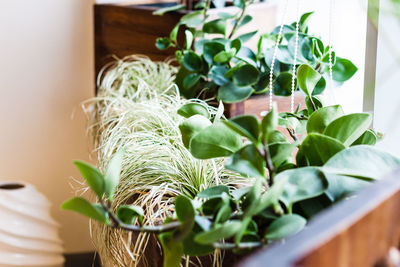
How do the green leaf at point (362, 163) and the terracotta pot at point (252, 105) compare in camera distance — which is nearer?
the green leaf at point (362, 163)

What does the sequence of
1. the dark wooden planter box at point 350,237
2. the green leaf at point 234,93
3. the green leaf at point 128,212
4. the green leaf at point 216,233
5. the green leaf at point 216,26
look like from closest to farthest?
the dark wooden planter box at point 350,237 < the green leaf at point 216,233 < the green leaf at point 128,212 < the green leaf at point 234,93 < the green leaf at point 216,26

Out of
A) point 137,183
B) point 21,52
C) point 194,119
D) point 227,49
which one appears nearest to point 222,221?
point 194,119

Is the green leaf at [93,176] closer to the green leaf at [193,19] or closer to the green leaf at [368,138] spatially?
the green leaf at [368,138]

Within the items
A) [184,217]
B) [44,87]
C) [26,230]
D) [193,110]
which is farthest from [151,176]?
[44,87]

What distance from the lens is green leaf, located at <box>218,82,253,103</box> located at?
3.38 ft

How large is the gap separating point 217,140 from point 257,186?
2.8 inches

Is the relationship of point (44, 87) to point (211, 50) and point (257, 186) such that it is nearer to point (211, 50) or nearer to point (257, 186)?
point (211, 50)

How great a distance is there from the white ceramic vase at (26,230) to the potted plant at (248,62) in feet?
2.02

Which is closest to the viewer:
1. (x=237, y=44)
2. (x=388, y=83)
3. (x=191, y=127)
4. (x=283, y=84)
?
(x=191, y=127)

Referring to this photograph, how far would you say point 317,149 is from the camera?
61 centimetres

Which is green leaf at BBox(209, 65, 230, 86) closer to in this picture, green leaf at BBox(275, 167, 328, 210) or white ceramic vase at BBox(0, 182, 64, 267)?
green leaf at BBox(275, 167, 328, 210)

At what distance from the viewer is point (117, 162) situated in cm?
56

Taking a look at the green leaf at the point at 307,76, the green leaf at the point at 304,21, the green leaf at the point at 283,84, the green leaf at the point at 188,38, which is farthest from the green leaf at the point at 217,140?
the green leaf at the point at 188,38

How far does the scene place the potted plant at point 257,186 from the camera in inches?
19.6
